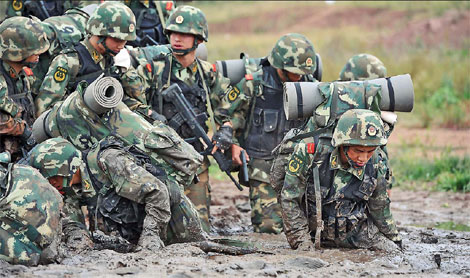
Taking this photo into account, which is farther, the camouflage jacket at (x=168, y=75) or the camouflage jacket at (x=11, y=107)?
the camouflage jacket at (x=168, y=75)

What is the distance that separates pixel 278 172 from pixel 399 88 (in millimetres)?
1119

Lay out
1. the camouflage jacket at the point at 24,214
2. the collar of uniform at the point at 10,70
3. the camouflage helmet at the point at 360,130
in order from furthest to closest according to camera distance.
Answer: the collar of uniform at the point at 10,70 < the camouflage helmet at the point at 360,130 < the camouflage jacket at the point at 24,214

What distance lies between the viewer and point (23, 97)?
7254 mm

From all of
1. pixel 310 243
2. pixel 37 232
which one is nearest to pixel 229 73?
pixel 310 243

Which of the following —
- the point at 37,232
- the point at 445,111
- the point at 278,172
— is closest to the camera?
the point at 37,232

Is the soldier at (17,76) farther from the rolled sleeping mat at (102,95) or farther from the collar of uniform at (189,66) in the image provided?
the collar of uniform at (189,66)

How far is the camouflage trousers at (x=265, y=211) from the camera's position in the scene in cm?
789

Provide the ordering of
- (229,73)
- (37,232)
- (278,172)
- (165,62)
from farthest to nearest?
(229,73), (165,62), (278,172), (37,232)

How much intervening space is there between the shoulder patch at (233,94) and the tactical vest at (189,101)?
223 mm

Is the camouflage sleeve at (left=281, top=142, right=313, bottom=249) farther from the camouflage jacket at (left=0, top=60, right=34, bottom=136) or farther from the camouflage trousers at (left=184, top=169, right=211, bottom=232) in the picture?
the camouflage jacket at (left=0, top=60, right=34, bottom=136)

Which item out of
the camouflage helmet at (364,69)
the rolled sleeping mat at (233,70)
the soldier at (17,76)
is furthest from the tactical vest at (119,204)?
the camouflage helmet at (364,69)

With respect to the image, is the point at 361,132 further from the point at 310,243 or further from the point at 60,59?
the point at 60,59

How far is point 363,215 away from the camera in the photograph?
6.37 metres

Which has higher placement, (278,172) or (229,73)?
(229,73)
